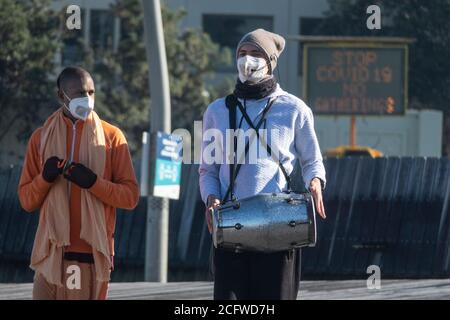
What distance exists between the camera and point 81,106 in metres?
6.01

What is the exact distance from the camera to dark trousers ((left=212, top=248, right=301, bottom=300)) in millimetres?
5703

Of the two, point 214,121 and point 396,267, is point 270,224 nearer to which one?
point 214,121

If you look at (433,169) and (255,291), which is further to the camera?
(433,169)

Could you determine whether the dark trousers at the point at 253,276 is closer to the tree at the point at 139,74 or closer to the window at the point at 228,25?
the tree at the point at 139,74

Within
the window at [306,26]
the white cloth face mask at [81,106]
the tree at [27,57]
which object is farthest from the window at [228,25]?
the white cloth face mask at [81,106]

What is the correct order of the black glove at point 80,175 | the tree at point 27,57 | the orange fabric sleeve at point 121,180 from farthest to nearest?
the tree at point 27,57 → the orange fabric sleeve at point 121,180 → the black glove at point 80,175

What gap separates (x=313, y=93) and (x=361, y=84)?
103 centimetres

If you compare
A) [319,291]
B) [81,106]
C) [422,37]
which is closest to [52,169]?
[81,106]

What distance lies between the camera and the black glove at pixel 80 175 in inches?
232

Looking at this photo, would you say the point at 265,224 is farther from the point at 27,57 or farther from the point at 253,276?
the point at 27,57

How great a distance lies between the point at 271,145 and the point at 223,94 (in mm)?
33124
